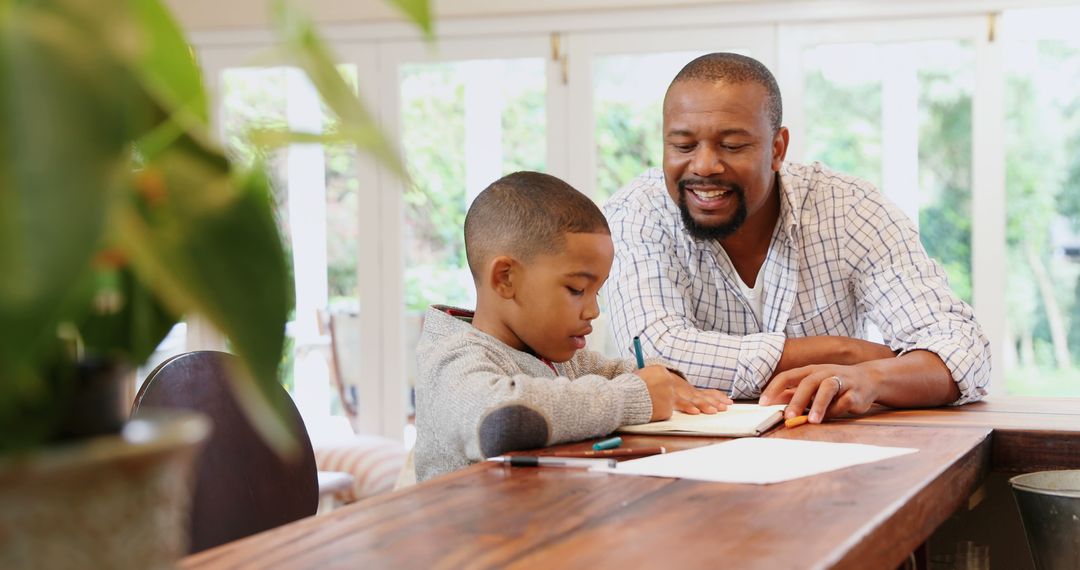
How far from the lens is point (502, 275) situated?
5.84 feet

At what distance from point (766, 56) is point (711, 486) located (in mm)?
3947

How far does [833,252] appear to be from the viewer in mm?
2424

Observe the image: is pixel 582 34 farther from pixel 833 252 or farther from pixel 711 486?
pixel 711 486

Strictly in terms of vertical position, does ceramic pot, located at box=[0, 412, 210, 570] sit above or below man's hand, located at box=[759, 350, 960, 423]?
above

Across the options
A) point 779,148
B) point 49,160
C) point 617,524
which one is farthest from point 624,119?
point 49,160

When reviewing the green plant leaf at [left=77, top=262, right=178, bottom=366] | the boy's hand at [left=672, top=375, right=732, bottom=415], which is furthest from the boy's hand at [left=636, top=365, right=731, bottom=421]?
the green plant leaf at [left=77, top=262, right=178, bottom=366]

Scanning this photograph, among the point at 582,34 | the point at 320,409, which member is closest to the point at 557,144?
the point at 582,34

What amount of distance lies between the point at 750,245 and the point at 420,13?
2.13 metres

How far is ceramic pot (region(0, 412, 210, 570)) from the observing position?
16.0 inches

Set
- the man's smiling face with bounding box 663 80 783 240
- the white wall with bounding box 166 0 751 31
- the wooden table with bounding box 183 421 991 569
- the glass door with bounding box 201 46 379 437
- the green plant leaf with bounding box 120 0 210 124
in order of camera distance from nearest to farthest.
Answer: the green plant leaf with bounding box 120 0 210 124, the wooden table with bounding box 183 421 991 569, the man's smiling face with bounding box 663 80 783 240, the white wall with bounding box 166 0 751 31, the glass door with bounding box 201 46 379 437

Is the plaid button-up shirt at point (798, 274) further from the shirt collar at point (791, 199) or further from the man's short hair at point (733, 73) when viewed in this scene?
the man's short hair at point (733, 73)

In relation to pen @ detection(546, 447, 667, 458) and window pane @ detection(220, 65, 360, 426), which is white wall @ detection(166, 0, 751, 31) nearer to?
window pane @ detection(220, 65, 360, 426)

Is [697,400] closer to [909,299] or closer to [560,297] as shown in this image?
[560,297]

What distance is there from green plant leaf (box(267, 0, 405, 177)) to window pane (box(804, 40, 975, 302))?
461cm
